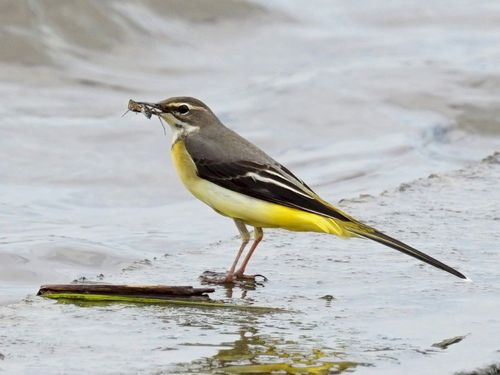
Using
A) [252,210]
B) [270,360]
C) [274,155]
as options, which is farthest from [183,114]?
[274,155]

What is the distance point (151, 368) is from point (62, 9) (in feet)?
43.8

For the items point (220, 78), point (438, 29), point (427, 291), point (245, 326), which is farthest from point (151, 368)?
point (438, 29)

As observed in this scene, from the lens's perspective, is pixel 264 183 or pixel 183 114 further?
pixel 183 114

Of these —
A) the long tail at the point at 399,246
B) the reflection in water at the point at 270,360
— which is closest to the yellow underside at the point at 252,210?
the long tail at the point at 399,246

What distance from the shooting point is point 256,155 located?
8289 millimetres

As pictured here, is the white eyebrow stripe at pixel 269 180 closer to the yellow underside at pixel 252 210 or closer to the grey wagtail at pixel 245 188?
the grey wagtail at pixel 245 188

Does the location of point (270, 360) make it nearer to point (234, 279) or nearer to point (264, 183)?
point (234, 279)

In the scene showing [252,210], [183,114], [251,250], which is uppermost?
[183,114]

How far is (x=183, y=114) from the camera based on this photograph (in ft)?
28.7

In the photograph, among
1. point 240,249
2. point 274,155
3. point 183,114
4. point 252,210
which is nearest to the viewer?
point 252,210

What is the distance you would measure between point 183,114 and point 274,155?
551cm

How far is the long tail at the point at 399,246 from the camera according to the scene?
730 centimetres

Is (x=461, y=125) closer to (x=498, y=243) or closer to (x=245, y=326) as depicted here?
(x=498, y=243)

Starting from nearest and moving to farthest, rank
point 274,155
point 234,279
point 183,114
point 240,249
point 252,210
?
point 234,279
point 252,210
point 240,249
point 183,114
point 274,155
